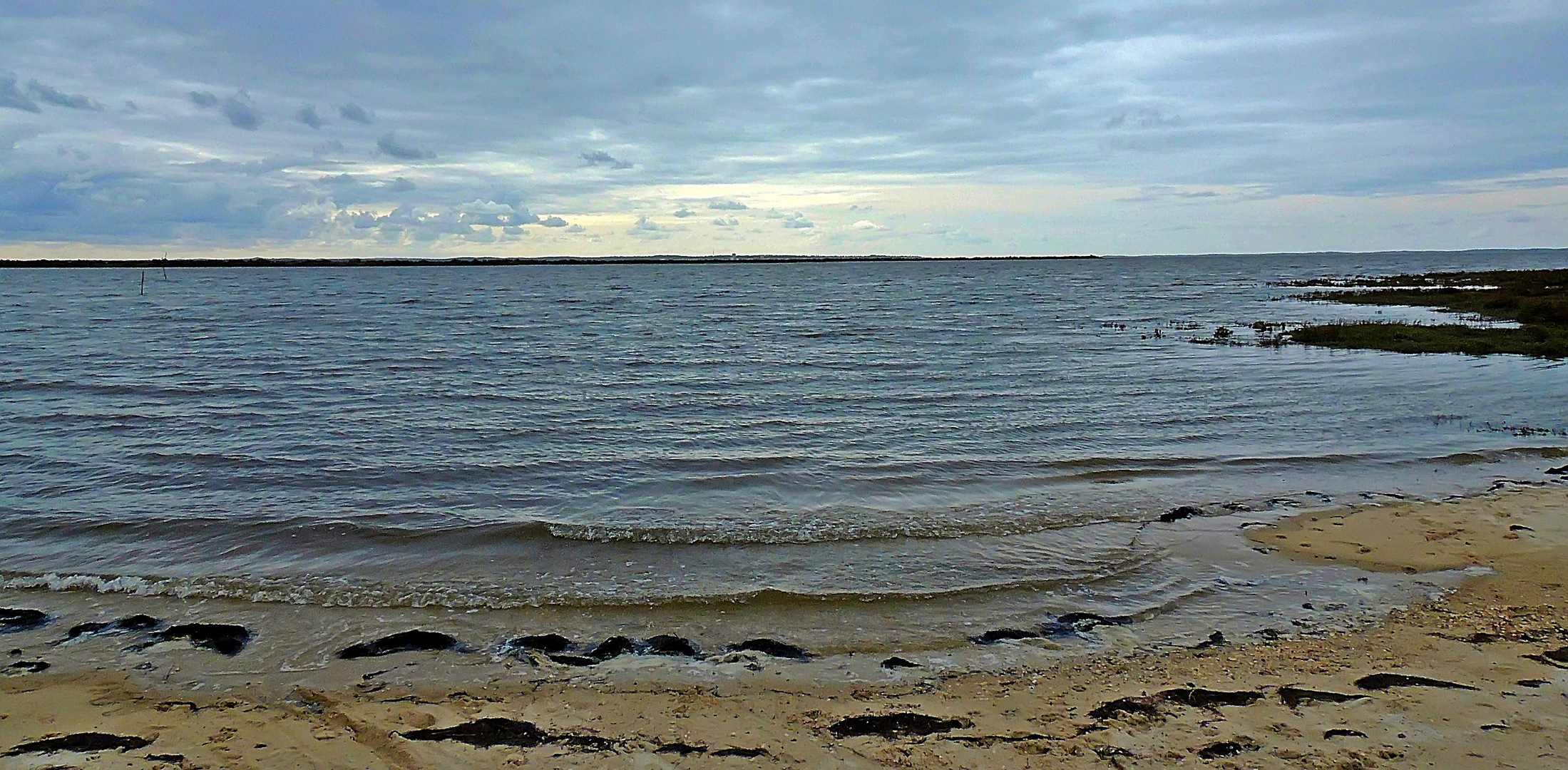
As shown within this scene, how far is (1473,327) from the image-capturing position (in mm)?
35812

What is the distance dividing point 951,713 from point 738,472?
9.09 metres

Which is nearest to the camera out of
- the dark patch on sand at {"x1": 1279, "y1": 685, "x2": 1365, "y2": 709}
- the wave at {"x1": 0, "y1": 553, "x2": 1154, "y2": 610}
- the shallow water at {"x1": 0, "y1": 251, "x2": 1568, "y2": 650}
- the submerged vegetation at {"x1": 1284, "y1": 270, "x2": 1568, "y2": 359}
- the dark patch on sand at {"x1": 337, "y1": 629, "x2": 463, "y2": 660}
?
the dark patch on sand at {"x1": 1279, "y1": 685, "x2": 1365, "y2": 709}

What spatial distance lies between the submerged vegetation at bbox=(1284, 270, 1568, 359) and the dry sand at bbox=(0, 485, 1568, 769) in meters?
27.4

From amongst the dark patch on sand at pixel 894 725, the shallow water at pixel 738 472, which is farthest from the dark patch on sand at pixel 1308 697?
the dark patch on sand at pixel 894 725

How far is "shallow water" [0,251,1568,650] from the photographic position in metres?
9.95

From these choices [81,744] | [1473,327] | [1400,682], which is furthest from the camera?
[1473,327]

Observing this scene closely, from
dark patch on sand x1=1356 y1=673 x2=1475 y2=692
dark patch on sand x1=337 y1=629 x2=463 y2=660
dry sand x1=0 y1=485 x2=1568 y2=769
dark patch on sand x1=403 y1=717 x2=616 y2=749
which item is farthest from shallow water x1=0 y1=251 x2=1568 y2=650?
dark patch on sand x1=403 y1=717 x2=616 y2=749

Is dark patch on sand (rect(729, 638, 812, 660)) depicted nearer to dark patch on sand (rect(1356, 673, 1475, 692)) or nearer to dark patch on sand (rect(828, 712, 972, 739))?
dark patch on sand (rect(828, 712, 972, 739))

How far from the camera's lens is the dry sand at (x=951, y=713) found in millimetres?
6031

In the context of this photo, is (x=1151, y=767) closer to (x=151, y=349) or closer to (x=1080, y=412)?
(x=1080, y=412)

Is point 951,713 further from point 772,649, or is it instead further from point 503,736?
point 503,736

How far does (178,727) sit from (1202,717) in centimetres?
756

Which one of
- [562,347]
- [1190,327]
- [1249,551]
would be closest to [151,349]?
[562,347]

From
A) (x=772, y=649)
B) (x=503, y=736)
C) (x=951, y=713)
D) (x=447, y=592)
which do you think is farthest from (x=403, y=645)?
(x=951, y=713)
